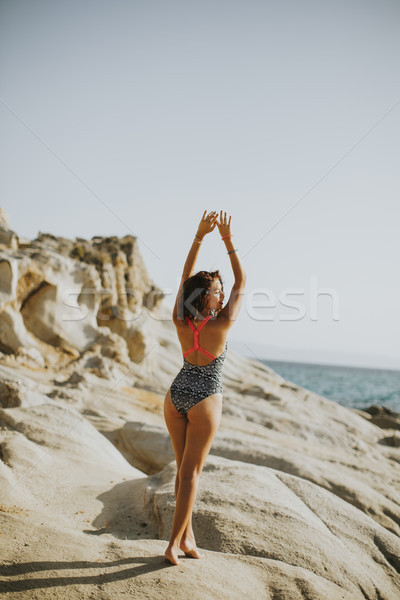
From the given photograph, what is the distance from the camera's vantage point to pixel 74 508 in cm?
513

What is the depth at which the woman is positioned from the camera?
3510 millimetres

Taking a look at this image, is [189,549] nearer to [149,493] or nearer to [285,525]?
[285,525]

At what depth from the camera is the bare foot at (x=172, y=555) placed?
335 centimetres

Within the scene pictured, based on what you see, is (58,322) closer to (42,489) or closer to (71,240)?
(71,240)

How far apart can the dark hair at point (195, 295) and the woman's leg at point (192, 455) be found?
72 cm

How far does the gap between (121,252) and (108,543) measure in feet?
64.4

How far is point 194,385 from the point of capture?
3.60m

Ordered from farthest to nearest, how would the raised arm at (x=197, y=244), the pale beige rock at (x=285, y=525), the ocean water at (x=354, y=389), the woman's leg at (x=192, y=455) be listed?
the ocean water at (x=354, y=389) → the pale beige rock at (x=285, y=525) → the raised arm at (x=197, y=244) → the woman's leg at (x=192, y=455)

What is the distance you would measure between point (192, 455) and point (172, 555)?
0.73 meters

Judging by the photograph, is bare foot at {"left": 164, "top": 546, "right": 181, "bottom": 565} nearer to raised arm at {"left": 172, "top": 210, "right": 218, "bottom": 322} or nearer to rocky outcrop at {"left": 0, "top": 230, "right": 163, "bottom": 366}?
raised arm at {"left": 172, "top": 210, "right": 218, "bottom": 322}

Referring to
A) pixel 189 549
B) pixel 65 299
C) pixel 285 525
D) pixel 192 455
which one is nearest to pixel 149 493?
pixel 285 525

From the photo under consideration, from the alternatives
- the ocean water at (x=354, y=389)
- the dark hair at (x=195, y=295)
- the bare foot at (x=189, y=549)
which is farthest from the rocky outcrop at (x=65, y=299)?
the ocean water at (x=354, y=389)

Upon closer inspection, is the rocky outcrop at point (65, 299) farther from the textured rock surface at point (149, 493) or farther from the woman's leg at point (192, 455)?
the woman's leg at point (192, 455)

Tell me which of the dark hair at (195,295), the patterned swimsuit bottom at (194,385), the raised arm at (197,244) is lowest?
the patterned swimsuit bottom at (194,385)
